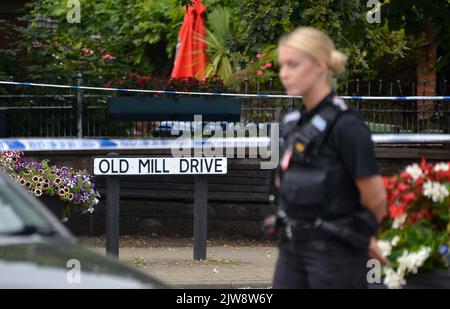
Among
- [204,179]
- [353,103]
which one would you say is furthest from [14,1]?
[204,179]

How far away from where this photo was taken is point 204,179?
13.4 meters

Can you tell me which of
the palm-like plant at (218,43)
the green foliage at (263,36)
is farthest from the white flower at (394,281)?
the palm-like plant at (218,43)

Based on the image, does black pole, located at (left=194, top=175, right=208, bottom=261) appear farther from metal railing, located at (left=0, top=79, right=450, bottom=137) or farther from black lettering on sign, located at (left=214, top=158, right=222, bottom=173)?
metal railing, located at (left=0, top=79, right=450, bottom=137)

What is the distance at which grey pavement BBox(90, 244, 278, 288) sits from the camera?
12.2 m

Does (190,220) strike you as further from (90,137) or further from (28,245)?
(28,245)

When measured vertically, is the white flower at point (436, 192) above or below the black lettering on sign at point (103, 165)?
above

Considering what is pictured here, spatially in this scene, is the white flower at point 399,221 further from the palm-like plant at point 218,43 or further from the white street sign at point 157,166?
the palm-like plant at point 218,43

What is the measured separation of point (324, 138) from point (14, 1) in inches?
812

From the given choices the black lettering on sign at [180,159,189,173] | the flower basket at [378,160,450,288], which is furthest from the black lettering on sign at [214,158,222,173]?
the flower basket at [378,160,450,288]

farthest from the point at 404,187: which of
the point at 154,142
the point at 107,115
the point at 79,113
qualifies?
the point at 107,115

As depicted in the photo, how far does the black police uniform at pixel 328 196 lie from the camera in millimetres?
5750

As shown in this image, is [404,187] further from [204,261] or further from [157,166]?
[204,261]

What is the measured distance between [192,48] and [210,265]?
37.4 feet

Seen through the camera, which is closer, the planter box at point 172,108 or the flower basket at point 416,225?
the flower basket at point 416,225
